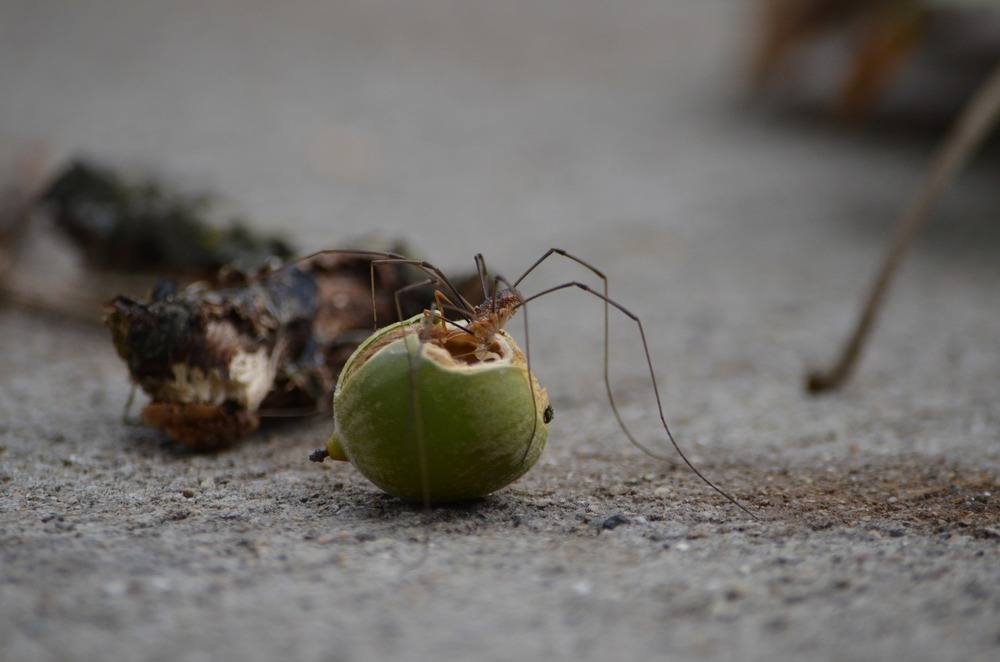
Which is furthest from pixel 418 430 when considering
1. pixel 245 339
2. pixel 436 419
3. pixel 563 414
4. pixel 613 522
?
pixel 563 414

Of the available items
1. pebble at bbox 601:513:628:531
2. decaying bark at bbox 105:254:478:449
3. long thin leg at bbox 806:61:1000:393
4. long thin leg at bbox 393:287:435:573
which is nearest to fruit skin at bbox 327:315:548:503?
long thin leg at bbox 393:287:435:573

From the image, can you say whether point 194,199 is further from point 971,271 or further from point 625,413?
point 971,271

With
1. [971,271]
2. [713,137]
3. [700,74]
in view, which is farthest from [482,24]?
[971,271]

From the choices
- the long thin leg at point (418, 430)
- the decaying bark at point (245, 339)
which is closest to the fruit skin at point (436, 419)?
the long thin leg at point (418, 430)

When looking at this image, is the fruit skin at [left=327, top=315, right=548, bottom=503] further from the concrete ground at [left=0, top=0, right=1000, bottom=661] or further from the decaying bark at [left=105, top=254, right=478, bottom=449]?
the decaying bark at [left=105, top=254, right=478, bottom=449]

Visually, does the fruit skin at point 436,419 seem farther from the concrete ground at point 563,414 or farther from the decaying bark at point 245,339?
the decaying bark at point 245,339
